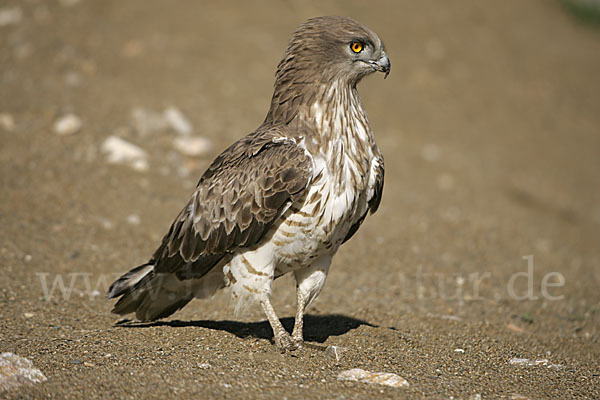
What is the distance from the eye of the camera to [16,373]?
4.94 m

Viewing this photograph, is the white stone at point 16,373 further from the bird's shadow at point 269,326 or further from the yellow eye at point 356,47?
the yellow eye at point 356,47

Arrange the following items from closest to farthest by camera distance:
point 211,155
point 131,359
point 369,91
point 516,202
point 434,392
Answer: point 434,392 < point 131,359 < point 211,155 < point 516,202 < point 369,91

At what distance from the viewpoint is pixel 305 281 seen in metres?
6.34

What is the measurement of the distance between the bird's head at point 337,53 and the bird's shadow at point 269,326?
91.3 inches

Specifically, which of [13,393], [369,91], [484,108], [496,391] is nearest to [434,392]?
[496,391]

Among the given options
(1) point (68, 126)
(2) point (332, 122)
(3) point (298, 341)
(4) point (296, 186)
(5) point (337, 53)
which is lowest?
(1) point (68, 126)

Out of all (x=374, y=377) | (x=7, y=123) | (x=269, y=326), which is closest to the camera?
(x=374, y=377)

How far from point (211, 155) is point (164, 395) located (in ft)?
23.7


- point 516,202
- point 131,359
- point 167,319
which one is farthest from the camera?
point 516,202

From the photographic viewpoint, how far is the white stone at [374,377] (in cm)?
520

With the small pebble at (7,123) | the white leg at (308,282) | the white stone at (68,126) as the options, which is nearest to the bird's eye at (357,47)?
the white leg at (308,282)

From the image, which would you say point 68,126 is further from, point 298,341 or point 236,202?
point 298,341

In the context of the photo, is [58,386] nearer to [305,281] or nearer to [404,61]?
[305,281]

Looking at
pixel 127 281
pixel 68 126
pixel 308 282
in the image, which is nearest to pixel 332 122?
pixel 308 282
